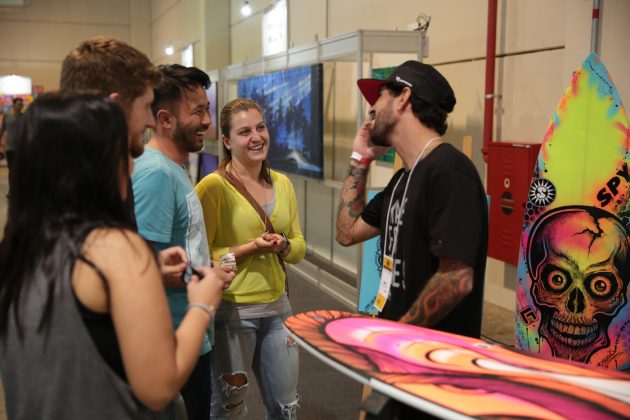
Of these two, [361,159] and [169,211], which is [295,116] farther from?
[169,211]

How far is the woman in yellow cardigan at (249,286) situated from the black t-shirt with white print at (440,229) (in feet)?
1.73

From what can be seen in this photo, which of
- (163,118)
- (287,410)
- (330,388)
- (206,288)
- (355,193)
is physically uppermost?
(163,118)

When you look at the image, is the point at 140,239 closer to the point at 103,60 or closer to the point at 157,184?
the point at 103,60

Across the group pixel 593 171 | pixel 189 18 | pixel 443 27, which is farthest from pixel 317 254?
pixel 189 18

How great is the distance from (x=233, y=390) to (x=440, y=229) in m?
0.94

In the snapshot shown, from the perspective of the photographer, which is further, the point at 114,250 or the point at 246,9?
the point at 246,9

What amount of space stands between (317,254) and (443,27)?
106 inches

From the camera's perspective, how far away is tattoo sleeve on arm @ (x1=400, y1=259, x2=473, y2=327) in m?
1.36

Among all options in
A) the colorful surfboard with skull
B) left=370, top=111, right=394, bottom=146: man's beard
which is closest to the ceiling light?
the colorful surfboard with skull

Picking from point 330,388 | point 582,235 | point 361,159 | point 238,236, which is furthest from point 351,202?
Result: point 330,388

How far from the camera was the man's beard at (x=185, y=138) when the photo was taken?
5.51ft

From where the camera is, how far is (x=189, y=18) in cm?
1100

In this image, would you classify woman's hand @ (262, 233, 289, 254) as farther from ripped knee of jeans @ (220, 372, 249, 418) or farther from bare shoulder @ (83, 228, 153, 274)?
bare shoulder @ (83, 228, 153, 274)

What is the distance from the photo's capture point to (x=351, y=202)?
1874 mm
